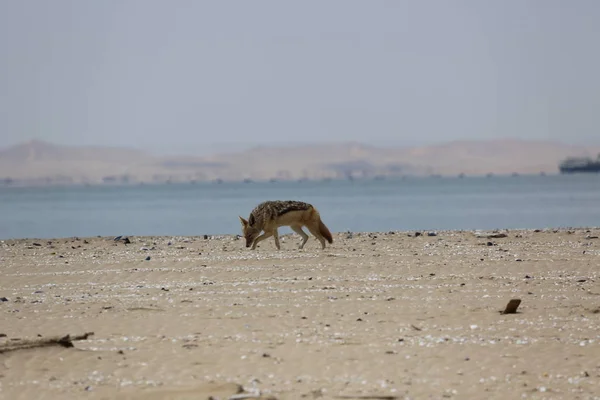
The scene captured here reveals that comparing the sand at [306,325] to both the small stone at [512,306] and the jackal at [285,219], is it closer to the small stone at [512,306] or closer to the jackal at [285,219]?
the small stone at [512,306]

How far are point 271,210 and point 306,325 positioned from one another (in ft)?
32.7

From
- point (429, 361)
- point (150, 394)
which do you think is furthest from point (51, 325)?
point (429, 361)

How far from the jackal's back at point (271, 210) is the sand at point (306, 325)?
1198 millimetres

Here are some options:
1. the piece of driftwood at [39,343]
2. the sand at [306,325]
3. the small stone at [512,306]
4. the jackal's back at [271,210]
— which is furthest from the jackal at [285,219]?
the piece of driftwood at [39,343]

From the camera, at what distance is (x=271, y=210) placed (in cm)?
2239

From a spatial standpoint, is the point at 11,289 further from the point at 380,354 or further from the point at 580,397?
the point at 580,397

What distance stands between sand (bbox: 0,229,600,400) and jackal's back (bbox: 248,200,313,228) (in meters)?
1.20

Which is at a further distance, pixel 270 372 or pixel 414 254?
pixel 414 254

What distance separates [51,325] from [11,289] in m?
4.11

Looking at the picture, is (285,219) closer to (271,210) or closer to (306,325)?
(271,210)

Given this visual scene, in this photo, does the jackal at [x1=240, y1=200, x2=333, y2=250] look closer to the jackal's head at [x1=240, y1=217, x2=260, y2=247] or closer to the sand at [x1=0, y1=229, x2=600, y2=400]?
the jackal's head at [x1=240, y1=217, x2=260, y2=247]

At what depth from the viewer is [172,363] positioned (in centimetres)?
1062

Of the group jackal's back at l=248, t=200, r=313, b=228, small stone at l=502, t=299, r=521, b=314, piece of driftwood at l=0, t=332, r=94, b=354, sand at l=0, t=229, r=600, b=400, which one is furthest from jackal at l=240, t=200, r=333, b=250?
piece of driftwood at l=0, t=332, r=94, b=354

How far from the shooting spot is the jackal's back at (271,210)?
2233 centimetres
